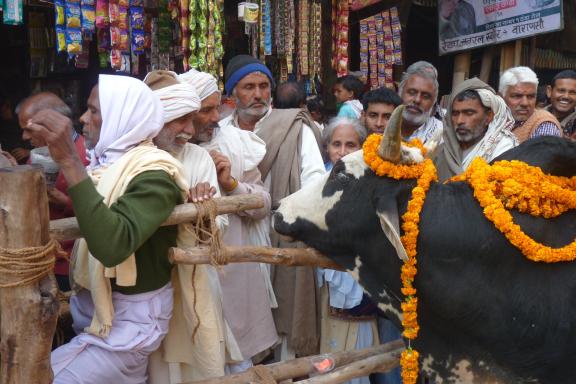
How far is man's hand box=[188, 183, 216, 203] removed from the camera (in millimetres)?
2291

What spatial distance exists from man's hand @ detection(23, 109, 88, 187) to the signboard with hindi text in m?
6.82

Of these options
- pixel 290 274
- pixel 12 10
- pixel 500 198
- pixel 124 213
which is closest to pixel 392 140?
pixel 500 198

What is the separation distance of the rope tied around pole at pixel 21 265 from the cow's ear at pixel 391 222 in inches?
43.8

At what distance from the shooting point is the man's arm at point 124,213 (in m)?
1.85

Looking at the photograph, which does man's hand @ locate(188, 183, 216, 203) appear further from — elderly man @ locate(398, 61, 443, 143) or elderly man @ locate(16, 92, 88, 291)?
elderly man @ locate(398, 61, 443, 143)

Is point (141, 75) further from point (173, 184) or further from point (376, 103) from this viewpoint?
point (173, 184)

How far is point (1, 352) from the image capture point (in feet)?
6.25

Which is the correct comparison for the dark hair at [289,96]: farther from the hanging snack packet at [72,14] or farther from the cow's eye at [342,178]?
the cow's eye at [342,178]

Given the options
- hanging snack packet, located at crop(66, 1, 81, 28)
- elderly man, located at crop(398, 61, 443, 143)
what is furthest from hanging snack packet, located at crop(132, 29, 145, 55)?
elderly man, located at crop(398, 61, 443, 143)

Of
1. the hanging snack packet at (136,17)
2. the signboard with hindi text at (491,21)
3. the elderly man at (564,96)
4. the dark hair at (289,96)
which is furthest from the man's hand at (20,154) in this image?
the signboard with hindi text at (491,21)

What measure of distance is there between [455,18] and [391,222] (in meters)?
6.77

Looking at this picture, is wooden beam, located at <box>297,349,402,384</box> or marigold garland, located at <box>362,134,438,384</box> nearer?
marigold garland, located at <box>362,134,438,384</box>

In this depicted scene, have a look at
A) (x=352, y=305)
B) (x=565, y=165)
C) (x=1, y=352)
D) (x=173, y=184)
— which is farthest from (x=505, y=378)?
(x=1, y=352)

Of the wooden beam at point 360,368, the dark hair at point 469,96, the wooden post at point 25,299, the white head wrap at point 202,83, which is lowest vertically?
the wooden beam at point 360,368
